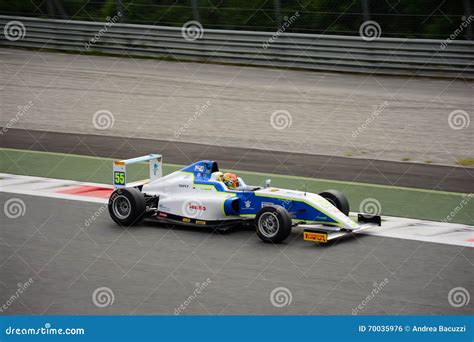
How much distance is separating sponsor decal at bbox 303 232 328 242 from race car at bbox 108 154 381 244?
0.01 metres

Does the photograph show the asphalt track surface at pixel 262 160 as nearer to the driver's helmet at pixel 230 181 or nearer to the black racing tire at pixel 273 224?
the driver's helmet at pixel 230 181

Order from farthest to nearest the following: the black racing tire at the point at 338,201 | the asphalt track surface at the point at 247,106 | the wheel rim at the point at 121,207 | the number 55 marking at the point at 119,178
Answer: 1. the asphalt track surface at the point at 247,106
2. the number 55 marking at the point at 119,178
3. the wheel rim at the point at 121,207
4. the black racing tire at the point at 338,201

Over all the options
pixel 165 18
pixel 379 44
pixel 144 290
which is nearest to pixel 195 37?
pixel 165 18

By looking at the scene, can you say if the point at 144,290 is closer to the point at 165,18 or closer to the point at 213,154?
the point at 213,154

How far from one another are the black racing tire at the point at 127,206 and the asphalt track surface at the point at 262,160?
4211 millimetres

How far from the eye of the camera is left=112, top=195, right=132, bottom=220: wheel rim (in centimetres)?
1296

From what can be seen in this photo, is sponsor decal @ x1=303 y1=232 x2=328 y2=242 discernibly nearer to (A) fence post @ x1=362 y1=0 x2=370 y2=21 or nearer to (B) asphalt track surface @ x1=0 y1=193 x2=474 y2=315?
(B) asphalt track surface @ x1=0 y1=193 x2=474 y2=315

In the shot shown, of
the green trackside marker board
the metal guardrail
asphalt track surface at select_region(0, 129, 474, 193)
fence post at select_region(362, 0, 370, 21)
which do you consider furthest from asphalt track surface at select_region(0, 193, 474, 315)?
fence post at select_region(362, 0, 370, 21)

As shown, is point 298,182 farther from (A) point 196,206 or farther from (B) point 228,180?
(A) point 196,206

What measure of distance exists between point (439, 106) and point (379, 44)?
343cm

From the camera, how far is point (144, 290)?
10.3 metres

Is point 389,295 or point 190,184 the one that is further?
point 190,184

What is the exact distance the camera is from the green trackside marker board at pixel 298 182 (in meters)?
14.0

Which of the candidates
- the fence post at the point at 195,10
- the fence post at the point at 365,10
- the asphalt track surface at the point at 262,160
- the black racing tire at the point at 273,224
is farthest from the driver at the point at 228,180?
the fence post at the point at 195,10
